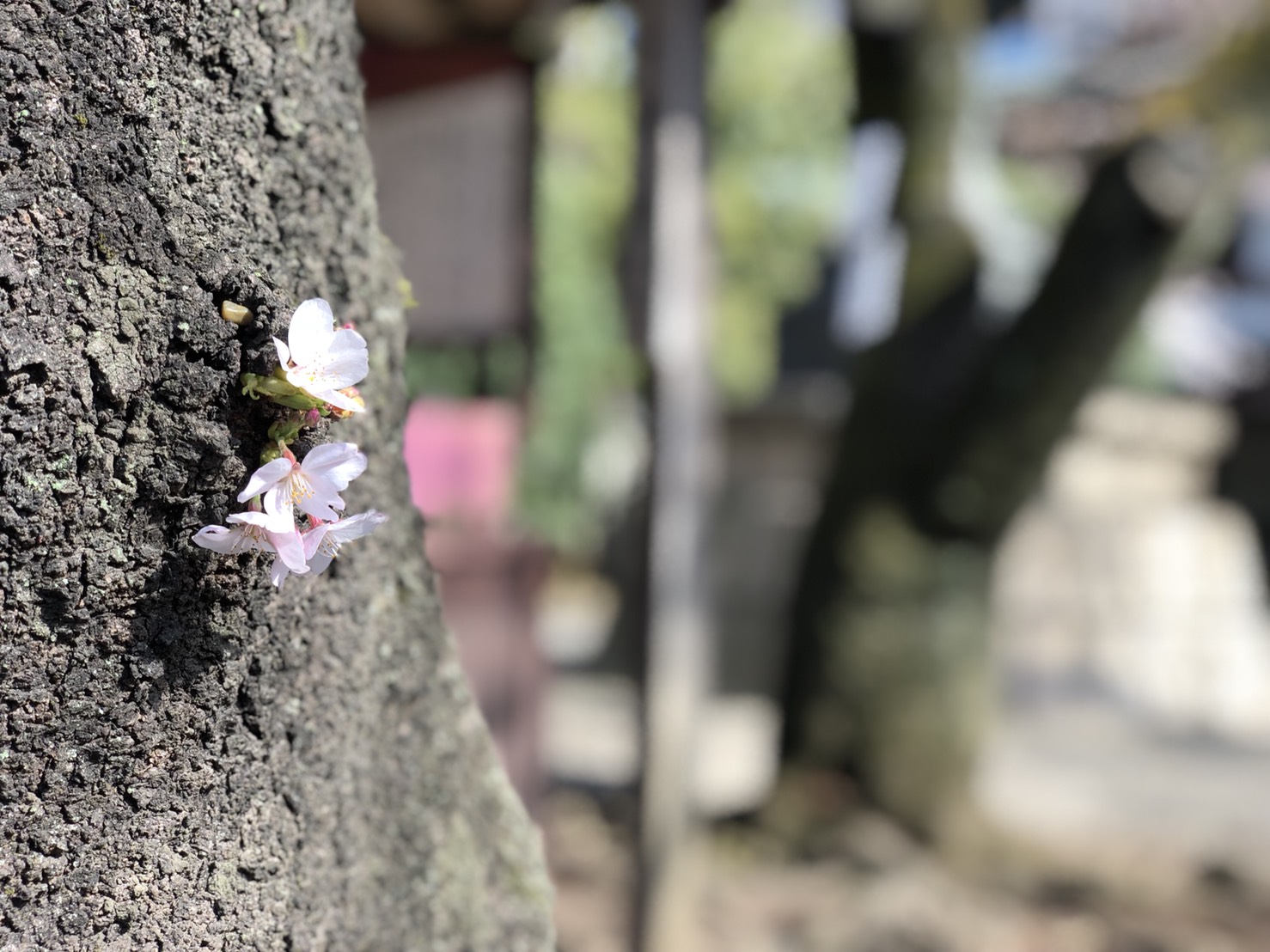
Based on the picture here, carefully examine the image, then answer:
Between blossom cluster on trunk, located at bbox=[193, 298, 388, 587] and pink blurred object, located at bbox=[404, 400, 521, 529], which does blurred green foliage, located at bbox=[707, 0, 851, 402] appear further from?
blossom cluster on trunk, located at bbox=[193, 298, 388, 587]

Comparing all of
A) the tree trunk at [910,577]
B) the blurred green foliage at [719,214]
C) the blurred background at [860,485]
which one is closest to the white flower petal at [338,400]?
the blurred background at [860,485]

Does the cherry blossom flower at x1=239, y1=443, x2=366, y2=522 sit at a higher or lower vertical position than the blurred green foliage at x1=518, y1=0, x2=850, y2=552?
lower

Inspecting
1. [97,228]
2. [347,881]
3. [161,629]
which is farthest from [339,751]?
[97,228]

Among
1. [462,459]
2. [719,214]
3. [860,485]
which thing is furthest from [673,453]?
[719,214]

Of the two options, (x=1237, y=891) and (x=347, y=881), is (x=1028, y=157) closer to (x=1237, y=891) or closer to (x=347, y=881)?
(x=1237, y=891)

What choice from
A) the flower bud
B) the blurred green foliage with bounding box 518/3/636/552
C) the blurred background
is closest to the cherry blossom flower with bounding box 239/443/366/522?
the flower bud

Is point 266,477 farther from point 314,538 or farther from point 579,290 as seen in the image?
point 579,290
